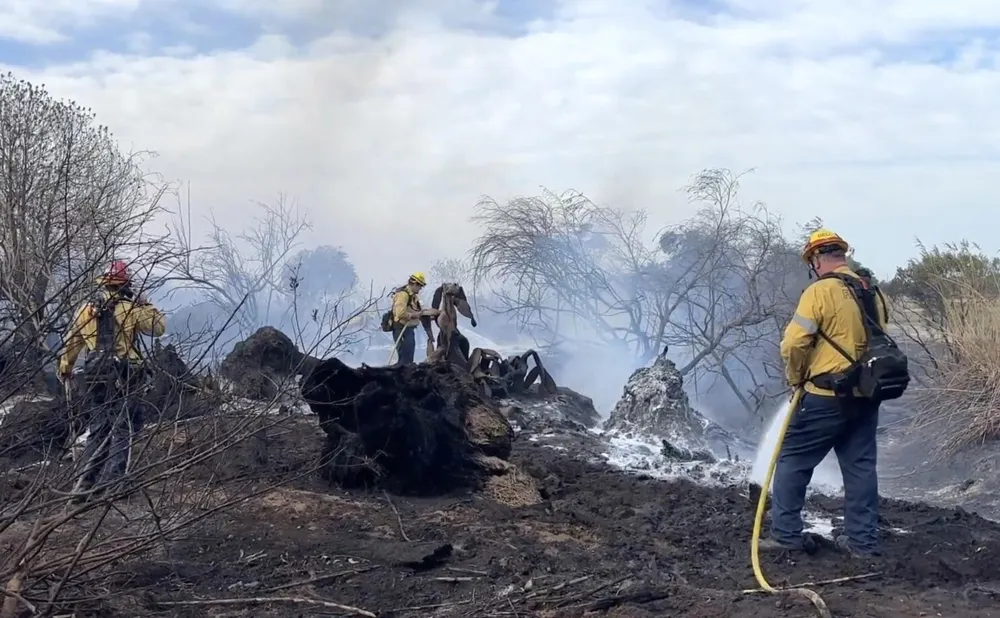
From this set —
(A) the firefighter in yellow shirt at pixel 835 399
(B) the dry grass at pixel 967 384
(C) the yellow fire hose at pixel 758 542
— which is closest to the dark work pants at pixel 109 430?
(C) the yellow fire hose at pixel 758 542

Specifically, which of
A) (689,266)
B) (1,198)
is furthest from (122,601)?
(689,266)

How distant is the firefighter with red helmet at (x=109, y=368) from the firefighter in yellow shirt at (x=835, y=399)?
3520 millimetres

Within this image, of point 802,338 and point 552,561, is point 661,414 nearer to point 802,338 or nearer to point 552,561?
point 802,338

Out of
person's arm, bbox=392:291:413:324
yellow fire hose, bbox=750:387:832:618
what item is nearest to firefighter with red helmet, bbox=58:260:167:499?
yellow fire hose, bbox=750:387:832:618

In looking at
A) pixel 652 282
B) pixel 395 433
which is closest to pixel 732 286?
pixel 652 282

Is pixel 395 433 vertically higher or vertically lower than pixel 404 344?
lower

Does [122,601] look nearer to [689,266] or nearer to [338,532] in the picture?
[338,532]

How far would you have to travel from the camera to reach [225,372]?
26.2 ft

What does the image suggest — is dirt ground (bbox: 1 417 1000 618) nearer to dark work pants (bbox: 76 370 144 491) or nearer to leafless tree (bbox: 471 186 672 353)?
dark work pants (bbox: 76 370 144 491)

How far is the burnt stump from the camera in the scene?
7176 millimetres

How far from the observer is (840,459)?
580 centimetres

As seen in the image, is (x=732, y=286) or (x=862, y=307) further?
(x=732, y=286)

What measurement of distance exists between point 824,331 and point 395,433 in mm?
3119

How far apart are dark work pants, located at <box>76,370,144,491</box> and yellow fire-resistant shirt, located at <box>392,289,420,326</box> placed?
5783 millimetres
